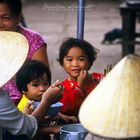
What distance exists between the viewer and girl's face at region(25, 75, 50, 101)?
3.66m

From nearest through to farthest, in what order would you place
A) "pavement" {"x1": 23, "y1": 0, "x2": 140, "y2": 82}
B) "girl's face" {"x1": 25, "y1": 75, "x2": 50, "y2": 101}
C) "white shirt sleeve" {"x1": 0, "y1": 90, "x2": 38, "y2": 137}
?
"white shirt sleeve" {"x1": 0, "y1": 90, "x2": 38, "y2": 137}
"girl's face" {"x1": 25, "y1": 75, "x2": 50, "y2": 101}
"pavement" {"x1": 23, "y1": 0, "x2": 140, "y2": 82}

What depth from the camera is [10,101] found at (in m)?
3.09

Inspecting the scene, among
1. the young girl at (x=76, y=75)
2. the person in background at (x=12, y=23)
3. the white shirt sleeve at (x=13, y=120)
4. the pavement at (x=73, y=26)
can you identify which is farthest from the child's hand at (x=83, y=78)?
the pavement at (x=73, y=26)

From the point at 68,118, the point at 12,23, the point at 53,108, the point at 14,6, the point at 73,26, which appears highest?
the point at 14,6

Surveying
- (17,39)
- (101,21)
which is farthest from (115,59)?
(17,39)

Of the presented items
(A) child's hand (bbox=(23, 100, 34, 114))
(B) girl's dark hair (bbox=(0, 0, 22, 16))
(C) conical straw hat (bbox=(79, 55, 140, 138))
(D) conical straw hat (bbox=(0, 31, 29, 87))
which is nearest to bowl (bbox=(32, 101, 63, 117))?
(A) child's hand (bbox=(23, 100, 34, 114))

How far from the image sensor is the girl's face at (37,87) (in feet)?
12.0

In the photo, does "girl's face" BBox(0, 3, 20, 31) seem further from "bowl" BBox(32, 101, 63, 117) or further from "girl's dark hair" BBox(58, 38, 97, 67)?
"bowl" BBox(32, 101, 63, 117)

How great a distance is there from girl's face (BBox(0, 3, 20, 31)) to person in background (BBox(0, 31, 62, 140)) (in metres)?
0.65

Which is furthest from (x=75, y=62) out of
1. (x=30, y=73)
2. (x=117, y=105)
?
(x=117, y=105)

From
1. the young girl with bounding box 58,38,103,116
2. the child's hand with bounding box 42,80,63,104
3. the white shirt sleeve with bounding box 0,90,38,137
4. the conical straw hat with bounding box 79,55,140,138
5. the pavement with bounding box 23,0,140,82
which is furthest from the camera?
the pavement with bounding box 23,0,140,82

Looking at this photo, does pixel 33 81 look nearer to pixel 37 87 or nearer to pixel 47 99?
pixel 37 87

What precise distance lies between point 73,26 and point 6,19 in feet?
30.0

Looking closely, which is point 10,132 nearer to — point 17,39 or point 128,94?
point 17,39
